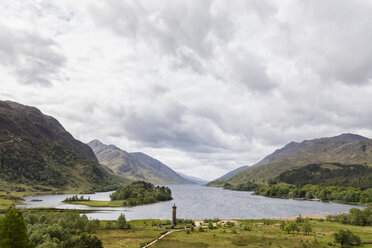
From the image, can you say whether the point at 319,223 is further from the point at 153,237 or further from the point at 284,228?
the point at 153,237

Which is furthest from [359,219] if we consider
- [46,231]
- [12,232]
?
[12,232]

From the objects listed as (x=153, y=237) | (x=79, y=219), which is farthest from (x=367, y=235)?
(x=79, y=219)

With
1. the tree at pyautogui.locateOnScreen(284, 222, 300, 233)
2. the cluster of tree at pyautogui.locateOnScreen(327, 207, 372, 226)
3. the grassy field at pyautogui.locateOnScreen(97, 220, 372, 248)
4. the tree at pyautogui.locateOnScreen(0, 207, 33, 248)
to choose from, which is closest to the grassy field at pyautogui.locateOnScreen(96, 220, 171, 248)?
the grassy field at pyautogui.locateOnScreen(97, 220, 372, 248)

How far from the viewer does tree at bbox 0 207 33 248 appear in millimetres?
48344

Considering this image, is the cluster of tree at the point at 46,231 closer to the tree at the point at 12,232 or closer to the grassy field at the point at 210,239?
the tree at the point at 12,232

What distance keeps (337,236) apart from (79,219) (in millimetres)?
88152

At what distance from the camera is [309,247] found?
7181cm

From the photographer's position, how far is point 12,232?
48.8 metres

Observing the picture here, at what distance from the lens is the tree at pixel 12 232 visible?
48.3 m

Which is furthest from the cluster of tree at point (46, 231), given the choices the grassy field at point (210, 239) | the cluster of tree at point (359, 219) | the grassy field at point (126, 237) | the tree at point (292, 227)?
the cluster of tree at point (359, 219)

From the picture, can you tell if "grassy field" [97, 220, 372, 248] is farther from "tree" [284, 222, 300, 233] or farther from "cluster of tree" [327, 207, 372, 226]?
"cluster of tree" [327, 207, 372, 226]

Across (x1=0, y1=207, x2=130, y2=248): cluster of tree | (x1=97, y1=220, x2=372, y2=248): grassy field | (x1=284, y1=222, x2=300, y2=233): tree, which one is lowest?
(x1=97, y1=220, x2=372, y2=248): grassy field

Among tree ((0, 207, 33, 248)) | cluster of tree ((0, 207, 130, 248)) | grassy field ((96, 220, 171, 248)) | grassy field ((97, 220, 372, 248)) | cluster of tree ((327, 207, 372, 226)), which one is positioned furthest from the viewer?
cluster of tree ((327, 207, 372, 226))

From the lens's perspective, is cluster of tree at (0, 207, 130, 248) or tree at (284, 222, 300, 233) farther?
tree at (284, 222, 300, 233)
